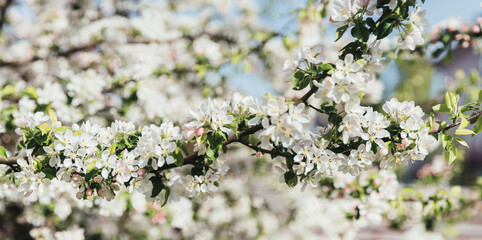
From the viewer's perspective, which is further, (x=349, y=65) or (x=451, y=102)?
(x=451, y=102)

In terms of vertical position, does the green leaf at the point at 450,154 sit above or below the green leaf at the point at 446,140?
below

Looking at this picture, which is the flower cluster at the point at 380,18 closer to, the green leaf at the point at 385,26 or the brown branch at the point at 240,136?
the green leaf at the point at 385,26

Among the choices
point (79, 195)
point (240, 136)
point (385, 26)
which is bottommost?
point (79, 195)

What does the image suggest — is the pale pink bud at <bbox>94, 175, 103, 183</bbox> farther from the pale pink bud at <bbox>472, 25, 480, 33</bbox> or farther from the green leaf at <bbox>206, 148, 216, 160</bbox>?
the pale pink bud at <bbox>472, 25, 480, 33</bbox>

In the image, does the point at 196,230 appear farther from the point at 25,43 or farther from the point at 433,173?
the point at 25,43

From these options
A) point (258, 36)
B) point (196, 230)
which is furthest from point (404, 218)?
point (196, 230)

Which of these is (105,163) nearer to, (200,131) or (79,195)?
(79,195)

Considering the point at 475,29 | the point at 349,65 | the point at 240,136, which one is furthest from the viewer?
the point at 475,29

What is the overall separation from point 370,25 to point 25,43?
418 cm

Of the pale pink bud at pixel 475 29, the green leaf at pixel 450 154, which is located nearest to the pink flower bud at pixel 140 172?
the green leaf at pixel 450 154

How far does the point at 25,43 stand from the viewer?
4301mm

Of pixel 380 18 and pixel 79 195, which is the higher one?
pixel 380 18

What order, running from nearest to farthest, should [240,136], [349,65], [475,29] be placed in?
[349,65]
[240,136]
[475,29]

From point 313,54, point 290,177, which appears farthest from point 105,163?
point 313,54
